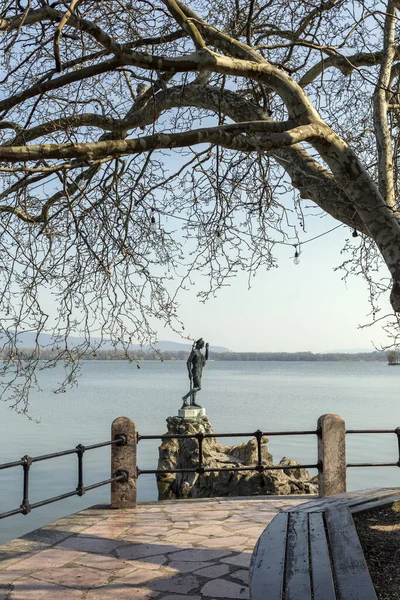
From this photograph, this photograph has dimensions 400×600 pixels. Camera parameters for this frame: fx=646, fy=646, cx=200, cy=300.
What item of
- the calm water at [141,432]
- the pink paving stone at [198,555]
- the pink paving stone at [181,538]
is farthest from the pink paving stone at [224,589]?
the calm water at [141,432]

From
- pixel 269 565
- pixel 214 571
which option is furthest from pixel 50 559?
pixel 269 565

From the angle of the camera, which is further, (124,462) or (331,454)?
(331,454)

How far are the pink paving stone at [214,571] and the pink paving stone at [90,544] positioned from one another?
1196mm

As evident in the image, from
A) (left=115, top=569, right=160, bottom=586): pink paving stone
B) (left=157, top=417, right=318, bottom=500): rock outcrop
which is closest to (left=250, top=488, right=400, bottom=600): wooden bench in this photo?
(left=115, top=569, right=160, bottom=586): pink paving stone

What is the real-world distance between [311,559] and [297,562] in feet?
0.34

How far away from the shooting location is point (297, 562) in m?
4.41

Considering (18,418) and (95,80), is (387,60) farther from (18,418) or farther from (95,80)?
(18,418)

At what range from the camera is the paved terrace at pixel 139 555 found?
5773mm

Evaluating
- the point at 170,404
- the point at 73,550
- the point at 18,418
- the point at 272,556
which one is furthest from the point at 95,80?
the point at 170,404

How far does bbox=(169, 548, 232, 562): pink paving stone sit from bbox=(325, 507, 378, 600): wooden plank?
62.5 inches

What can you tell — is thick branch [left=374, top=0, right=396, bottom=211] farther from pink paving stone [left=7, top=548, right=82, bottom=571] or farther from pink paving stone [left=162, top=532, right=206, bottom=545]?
pink paving stone [left=7, top=548, right=82, bottom=571]

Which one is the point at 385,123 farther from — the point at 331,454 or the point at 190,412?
the point at 190,412

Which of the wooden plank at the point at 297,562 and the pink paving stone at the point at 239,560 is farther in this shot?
the pink paving stone at the point at 239,560

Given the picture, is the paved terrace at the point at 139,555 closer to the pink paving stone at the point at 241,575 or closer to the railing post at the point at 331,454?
the pink paving stone at the point at 241,575
